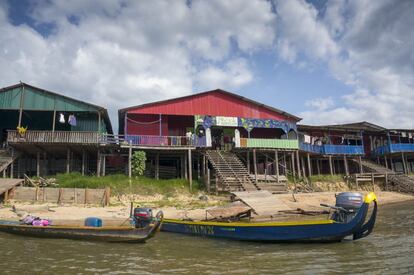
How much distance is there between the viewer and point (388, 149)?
116 feet

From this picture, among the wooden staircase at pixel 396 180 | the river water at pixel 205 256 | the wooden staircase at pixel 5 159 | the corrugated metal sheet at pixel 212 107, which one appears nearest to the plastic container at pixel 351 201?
the river water at pixel 205 256

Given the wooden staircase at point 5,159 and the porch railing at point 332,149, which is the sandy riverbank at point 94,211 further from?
the porch railing at point 332,149

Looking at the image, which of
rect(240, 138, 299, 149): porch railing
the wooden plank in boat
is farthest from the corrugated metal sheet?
the wooden plank in boat

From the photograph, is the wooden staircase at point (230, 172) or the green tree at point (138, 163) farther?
the green tree at point (138, 163)

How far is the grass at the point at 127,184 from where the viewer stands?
863 inches

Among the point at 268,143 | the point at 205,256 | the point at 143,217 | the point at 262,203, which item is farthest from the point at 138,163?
the point at 205,256

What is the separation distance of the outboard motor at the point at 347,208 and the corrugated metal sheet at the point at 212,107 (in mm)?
17892

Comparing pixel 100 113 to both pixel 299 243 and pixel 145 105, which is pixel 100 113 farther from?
pixel 299 243

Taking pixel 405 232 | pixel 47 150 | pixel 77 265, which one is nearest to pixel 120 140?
pixel 47 150

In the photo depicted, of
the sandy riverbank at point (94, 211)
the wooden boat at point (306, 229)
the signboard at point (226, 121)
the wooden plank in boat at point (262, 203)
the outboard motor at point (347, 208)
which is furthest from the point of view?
the signboard at point (226, 121)

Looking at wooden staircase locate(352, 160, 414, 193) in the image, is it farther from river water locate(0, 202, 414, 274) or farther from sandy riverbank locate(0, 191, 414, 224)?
river water locate(0, 202, 414, 274)

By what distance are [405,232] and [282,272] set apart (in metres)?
8.19

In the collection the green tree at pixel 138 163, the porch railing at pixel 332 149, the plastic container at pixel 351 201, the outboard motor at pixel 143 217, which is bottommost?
the outboard motor at pixel 143 217

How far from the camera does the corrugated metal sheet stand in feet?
91.2
